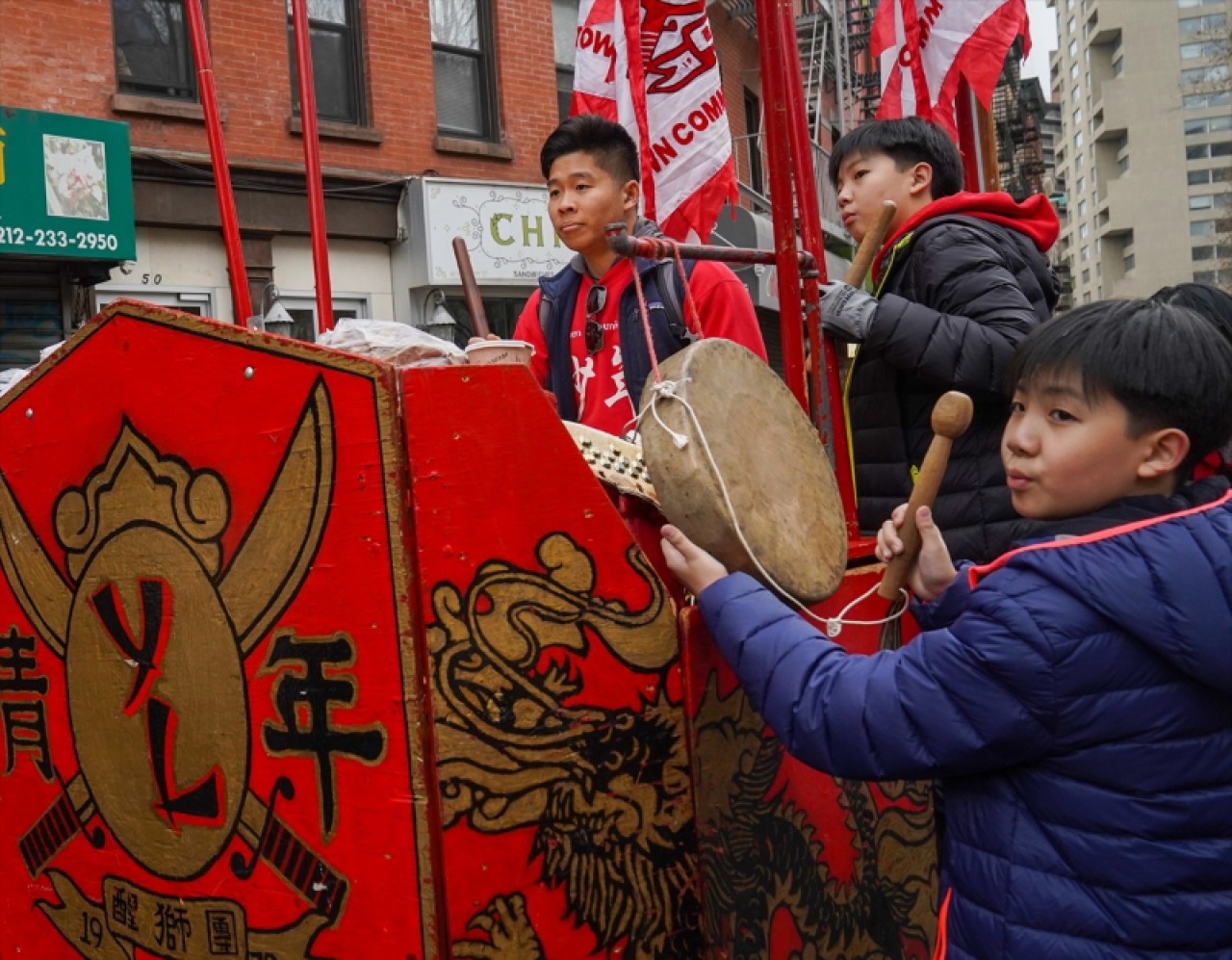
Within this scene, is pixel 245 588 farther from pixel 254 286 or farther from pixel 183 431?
pixel 254 286

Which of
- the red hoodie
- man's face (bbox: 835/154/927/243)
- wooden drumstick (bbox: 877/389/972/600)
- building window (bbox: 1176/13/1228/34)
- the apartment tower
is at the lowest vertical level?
wooden drumstick (bbox: 877/389/972/600)

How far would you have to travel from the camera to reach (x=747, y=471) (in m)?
2.00

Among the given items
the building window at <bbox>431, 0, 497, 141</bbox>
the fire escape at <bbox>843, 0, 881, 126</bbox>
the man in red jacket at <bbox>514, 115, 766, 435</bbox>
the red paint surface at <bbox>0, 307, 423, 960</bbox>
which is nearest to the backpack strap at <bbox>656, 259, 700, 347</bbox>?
the man in red jacket at <bbox>514, 115, 766, 435</bbox>

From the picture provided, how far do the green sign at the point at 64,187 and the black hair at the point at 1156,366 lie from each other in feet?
27.9

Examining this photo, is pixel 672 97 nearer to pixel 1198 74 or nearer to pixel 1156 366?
pixel 1156 366

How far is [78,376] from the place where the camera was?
89.7 inches

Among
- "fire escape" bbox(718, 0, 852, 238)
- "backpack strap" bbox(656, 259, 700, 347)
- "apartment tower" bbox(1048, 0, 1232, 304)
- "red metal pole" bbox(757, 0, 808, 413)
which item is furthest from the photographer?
"apartment tower" bbox(1048, 0, 1232, 304)

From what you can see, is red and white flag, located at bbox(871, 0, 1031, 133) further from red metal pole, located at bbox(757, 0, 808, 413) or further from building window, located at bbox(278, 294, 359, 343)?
building window, located at bbox(278, 294, 359, 343)

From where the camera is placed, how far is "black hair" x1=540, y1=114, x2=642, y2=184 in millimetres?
3191

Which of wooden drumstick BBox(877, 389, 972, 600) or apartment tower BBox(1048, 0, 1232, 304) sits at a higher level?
apartment tower BBox(1048, 0, 1232, 304)

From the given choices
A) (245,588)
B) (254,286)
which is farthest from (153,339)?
(254,286)

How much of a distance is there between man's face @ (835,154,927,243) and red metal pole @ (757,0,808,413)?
38 centimetres

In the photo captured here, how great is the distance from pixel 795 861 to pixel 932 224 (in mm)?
1389

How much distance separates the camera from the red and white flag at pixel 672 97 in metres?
4.85
